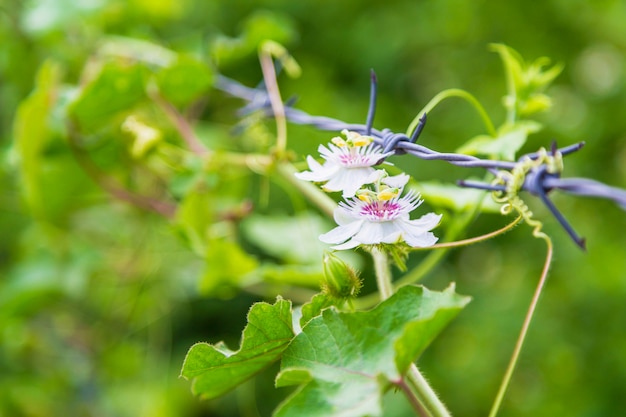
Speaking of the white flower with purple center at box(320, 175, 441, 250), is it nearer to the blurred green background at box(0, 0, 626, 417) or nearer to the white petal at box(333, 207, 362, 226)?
the white petal at box(333, 207, 362, 226)

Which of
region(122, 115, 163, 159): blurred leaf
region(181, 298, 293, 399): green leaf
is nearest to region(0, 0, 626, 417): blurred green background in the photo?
region(122, 115, 163, 159): blurred leaf

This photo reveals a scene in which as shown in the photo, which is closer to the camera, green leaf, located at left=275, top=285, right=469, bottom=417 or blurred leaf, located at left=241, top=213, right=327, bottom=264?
green leaf, located at left=275, top=285, right=469, bottom=417

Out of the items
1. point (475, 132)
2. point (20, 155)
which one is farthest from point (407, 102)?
point (20, 155)

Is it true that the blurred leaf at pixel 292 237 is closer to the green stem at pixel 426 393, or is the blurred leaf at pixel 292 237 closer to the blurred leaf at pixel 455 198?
the blurred leaf at pixel 455 198

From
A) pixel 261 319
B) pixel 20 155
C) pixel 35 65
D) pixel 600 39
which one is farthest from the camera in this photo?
pixel 600 39

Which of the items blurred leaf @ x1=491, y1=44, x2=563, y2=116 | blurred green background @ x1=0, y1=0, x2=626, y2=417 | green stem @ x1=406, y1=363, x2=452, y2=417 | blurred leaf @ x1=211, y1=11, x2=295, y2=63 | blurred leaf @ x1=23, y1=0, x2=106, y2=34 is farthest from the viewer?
blurred green background @ x1=0, y1=0, x2=626, y2=417

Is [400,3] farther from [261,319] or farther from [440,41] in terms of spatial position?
[261,319]

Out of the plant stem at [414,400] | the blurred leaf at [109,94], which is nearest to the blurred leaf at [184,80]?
the blurred leaf at [109,94]
